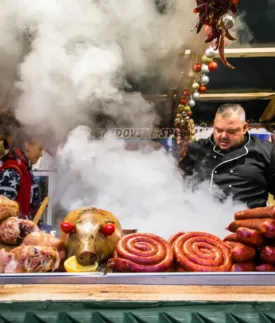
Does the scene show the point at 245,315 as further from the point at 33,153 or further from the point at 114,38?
the point at 33,153

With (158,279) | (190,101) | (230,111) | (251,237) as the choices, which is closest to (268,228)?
(251,237)

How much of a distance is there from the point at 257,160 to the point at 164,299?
2432 mm

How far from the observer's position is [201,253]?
1542 mm

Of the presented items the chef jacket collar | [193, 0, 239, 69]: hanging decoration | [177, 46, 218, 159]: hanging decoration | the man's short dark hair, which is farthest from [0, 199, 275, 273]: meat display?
[177, 46, 218, 159]: hanging decoration

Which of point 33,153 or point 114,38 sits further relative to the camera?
point 33,153

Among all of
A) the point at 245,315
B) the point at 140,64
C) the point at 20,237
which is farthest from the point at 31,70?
the point at 245,315

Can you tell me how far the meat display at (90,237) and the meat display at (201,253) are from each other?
29cm

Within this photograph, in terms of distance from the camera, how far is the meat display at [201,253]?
1.47 metres

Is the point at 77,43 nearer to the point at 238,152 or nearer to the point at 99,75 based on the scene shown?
the point at 99,75

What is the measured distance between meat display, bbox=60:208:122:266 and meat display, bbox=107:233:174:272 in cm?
7

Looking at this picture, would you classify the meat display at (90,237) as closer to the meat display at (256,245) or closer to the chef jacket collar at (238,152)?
the meat display at (256,245)

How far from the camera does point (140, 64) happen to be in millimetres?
4152

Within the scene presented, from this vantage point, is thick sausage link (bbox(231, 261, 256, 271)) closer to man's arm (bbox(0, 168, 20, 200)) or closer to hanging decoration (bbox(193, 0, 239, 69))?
hanging decoration (bbox(193, 0, 239, 69))

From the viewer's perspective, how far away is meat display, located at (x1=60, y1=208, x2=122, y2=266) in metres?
1.57
